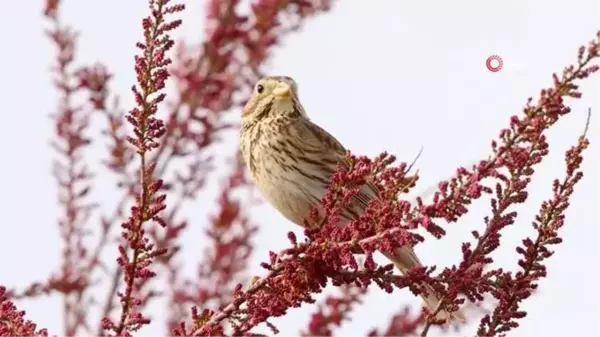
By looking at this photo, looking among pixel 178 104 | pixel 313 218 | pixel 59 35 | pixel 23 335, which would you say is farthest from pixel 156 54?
pixel 59 35

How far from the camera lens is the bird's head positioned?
6609 millimetres

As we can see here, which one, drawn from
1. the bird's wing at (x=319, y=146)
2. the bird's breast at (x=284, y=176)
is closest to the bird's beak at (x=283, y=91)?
the bird's wing at (x=319, y=146)

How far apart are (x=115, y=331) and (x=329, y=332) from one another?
2.34 m

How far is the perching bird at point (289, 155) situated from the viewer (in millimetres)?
5961

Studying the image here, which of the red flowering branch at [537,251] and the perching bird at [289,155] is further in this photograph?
the perching bird at [289,155]

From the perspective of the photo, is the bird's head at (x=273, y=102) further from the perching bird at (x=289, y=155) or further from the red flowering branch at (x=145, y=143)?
the red flowering branch at (x=145, y=143)

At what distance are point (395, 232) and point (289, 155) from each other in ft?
12.4

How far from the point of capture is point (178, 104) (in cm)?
507

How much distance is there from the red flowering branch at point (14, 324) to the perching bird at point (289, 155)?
3.04 meters

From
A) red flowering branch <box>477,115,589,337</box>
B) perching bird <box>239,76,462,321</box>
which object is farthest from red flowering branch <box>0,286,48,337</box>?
perching bird <box>239,76,462,321</box>

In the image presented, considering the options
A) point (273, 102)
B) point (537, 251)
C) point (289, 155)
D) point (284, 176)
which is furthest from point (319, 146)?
point (537, 251)

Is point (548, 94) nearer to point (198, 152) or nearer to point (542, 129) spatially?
point (542, 129)

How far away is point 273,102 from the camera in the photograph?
6.66 meters

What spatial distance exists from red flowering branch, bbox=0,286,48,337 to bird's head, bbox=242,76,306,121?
12.7ft
